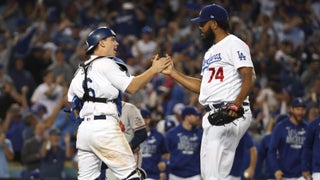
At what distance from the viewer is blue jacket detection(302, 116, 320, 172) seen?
11875 millimetres

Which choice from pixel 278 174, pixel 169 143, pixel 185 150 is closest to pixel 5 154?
pixel 169 143

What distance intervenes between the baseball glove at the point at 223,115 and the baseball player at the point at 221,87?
2.1 inches

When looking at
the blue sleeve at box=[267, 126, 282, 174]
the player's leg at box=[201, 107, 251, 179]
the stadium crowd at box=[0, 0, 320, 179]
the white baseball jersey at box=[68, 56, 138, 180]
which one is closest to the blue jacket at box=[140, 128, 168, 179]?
the stadium crowd at box=[0, 0, 320, 179]

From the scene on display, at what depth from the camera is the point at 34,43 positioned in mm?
19625

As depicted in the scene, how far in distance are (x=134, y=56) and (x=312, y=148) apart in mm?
8106

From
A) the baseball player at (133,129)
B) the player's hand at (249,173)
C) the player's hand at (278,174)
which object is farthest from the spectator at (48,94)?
the baseball player at (133,129)

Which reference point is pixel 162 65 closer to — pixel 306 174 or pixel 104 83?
pixel 104 83

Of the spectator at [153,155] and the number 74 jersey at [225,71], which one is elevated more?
the number 74 jersey at [225,71]

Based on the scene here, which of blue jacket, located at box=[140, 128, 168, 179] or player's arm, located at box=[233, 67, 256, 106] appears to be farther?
blue jacket, located at box=[140, 128, 168, 179]

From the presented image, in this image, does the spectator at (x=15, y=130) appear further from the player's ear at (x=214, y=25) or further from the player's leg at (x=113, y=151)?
the player's ear at (x=214, y=25)

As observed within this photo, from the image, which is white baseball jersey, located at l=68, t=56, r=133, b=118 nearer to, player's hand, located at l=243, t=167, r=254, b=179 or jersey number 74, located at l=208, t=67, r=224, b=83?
jersey number 74, located at l=208, t=67, r=224, b=83

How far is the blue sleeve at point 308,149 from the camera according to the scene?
39.3 ft

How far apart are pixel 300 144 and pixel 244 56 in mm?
4247

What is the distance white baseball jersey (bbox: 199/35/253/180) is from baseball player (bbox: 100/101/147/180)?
1.57 meters
